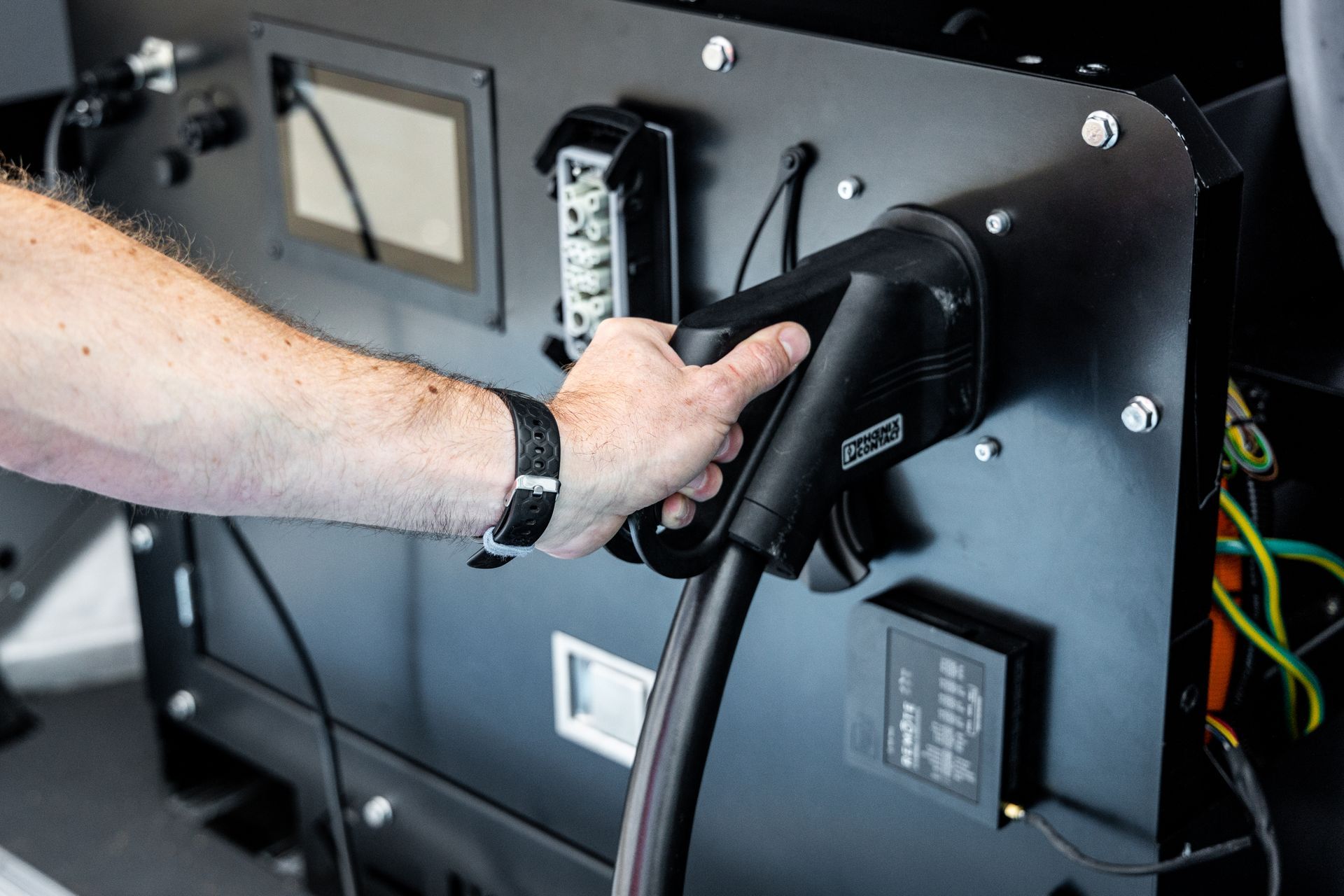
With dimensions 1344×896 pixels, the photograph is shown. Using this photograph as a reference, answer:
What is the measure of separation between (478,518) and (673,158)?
24 centimetres

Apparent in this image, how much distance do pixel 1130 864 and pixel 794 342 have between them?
295 millimetres

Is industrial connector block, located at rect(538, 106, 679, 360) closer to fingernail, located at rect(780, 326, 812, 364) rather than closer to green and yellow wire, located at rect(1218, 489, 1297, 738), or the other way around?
fingernail, located at rect(780, 326, 812, 364)

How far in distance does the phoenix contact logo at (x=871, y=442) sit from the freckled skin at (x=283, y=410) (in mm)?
49

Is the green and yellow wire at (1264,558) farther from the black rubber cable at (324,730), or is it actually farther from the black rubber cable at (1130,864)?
the black rubber cable at (324,730)

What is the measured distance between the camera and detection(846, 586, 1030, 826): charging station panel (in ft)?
2.25

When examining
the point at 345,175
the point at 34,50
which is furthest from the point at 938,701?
the point at 34,50

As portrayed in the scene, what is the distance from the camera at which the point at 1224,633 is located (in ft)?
2.45

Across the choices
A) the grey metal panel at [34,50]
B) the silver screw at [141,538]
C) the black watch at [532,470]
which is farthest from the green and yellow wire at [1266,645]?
the grey metal panel at [34,50]

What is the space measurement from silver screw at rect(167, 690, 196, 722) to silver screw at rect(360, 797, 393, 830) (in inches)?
9.3

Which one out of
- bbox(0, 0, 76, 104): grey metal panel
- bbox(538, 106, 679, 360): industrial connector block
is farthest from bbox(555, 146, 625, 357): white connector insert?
bbox(0, 0, 76, 104): grey metal panel

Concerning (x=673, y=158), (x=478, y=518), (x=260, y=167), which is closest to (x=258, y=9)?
(x=260, y=167)

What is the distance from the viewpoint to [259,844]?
1.22 m

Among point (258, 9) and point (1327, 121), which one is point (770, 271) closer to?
point (1327, 121)

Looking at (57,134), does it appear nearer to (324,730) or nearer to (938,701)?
(324,730)
